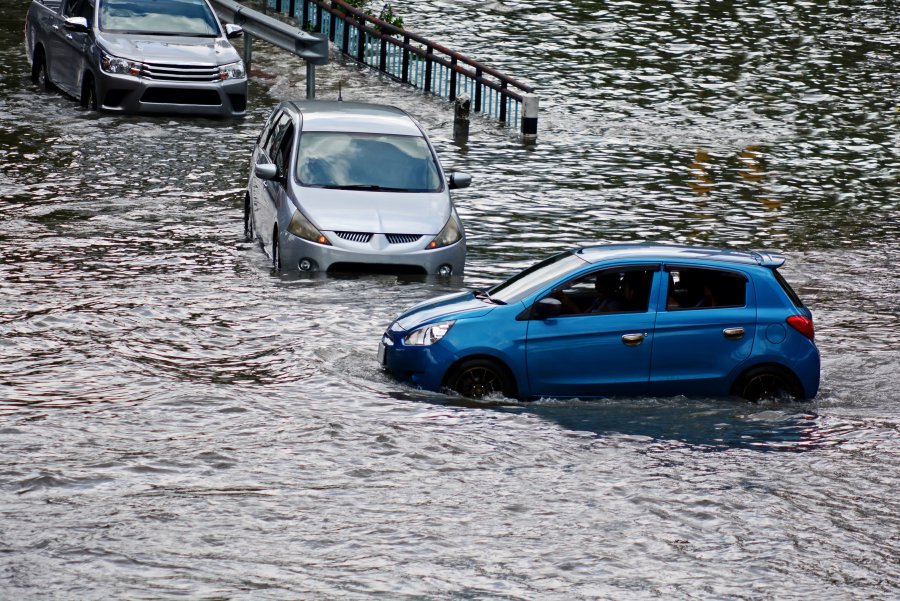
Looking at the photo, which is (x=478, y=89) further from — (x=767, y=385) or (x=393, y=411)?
(x=393, y=411)

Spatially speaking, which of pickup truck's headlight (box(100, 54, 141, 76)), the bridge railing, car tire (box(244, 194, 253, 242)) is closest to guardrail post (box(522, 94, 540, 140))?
the bridge railing

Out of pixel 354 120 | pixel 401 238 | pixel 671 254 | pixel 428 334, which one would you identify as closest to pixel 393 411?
pixel 428 334

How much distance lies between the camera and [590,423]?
11.9 metres

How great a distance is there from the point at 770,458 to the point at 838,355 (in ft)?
10.8

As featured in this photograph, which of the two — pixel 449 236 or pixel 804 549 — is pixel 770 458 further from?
pixel 449 236

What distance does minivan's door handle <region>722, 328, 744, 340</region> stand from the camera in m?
12.5

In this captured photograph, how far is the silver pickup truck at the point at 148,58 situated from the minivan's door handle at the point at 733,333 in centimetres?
1279

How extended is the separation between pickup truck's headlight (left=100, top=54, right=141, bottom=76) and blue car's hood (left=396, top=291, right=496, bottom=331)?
1143 cm

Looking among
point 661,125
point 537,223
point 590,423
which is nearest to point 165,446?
point 590,423

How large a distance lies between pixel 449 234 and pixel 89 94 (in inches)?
392

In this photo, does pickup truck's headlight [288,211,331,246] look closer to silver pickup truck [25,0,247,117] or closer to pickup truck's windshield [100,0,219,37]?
silver pickup truck [25,0,247,117]

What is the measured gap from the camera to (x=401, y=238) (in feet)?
52.6

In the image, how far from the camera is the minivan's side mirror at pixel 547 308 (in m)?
12.3

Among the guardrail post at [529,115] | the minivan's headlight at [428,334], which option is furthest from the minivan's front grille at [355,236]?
the guardrail post at [529,115]
